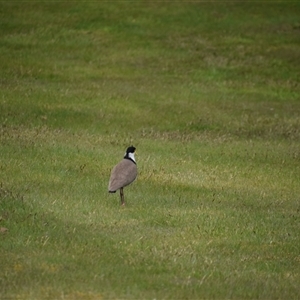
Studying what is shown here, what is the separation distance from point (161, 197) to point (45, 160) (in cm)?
404

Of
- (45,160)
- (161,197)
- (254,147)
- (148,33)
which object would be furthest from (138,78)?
(161,197)

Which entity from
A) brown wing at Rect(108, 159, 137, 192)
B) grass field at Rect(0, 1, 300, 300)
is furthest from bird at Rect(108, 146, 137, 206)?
grass field at Rect(0, 1, 300, 300)

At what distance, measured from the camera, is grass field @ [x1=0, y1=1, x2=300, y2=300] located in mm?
12852

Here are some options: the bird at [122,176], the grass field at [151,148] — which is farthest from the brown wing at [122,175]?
the grass field at [151,148]

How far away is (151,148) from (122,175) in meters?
8.77

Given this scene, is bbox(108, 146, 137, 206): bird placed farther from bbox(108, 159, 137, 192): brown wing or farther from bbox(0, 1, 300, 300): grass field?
bbox(0, 1, 300, 300): grass field

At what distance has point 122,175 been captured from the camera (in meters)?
16.5

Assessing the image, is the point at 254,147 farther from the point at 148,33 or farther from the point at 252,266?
the point at 148,33

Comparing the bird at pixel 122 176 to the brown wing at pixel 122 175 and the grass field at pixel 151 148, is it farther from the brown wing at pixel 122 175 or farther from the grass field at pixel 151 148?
the grass field at pixel 151 148

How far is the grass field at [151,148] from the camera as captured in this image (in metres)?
12.9

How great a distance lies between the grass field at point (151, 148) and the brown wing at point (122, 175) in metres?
0.55

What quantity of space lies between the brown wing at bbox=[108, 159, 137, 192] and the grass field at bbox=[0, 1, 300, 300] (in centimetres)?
55

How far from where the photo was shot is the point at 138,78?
37.7 metres

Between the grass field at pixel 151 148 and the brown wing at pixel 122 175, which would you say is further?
the brown wing at pixel 122 175
